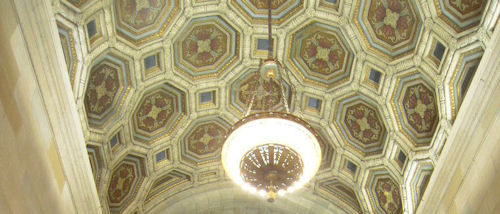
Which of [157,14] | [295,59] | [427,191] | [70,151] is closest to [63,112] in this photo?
[70,151]

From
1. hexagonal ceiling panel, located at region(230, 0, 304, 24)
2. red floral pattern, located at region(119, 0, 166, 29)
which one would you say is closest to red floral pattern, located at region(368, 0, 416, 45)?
hexagonal ceiling panel, located at region(230, 0, 304, 24)

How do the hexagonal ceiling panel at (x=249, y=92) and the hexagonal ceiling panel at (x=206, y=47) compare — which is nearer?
the hexagonal ceiling panel at (x=206, y=47)

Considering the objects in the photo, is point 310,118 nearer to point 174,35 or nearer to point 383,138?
point 383,138

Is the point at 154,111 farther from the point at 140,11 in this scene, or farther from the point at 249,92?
the point at 140,11

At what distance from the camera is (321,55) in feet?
40.9

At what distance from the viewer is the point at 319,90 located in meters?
12.9

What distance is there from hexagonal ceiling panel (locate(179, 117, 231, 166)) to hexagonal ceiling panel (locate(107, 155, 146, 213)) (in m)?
Answer: 1.23

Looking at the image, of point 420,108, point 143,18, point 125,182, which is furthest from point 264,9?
point 125,182

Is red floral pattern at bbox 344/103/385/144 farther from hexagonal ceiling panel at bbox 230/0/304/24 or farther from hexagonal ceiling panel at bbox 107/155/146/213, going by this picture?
hexagonal ceiling panel at bbox 107/155/146/213

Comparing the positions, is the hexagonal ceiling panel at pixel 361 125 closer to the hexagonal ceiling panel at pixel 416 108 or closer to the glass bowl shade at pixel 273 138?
the hexagonal ceiling panel at pixel 416 108

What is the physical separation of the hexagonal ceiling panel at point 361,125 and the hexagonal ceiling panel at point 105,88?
499cm

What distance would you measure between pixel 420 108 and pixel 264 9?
3896 millimetres

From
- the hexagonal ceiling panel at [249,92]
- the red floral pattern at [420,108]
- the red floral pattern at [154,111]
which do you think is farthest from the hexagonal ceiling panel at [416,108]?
the red floral pattern at [154,111]

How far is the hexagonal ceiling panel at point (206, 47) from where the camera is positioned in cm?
1207
